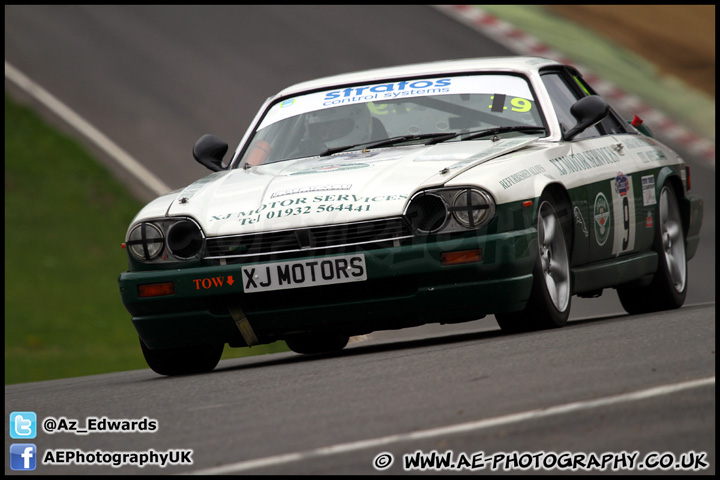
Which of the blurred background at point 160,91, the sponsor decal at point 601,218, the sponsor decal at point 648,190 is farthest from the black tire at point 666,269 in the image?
the blurred background at point 160,91

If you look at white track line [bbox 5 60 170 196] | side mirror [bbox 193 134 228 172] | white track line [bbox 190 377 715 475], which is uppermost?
white track line [bbox 190 377 715 475]

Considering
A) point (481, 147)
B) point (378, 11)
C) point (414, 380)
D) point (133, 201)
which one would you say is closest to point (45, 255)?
point (133, 201)

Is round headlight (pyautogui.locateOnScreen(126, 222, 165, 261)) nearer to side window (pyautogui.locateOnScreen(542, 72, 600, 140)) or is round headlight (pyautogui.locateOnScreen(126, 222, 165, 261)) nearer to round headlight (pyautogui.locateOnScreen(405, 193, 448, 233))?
round headlight (pyautogui.locateOnScreen(405, 193, 448, 233))

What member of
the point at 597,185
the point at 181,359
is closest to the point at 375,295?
the point at 181,359

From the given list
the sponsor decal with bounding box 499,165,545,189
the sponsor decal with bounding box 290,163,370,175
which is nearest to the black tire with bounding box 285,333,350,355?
the sponsor decal with bounding box 290,163,370,175

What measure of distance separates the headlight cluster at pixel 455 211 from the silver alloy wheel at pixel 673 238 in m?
2.38

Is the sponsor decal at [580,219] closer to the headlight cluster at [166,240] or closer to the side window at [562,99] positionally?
the side window at [562,99]

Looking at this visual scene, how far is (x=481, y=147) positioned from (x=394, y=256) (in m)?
1.02

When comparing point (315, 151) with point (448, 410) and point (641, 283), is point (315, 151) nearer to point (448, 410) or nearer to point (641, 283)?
point (641, 283)

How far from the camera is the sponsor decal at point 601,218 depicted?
7.18 metres

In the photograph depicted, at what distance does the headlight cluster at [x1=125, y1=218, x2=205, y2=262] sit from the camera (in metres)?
6.48

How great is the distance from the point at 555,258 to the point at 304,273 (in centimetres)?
140

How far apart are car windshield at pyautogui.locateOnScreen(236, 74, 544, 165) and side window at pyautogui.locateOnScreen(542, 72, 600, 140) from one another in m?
0.21

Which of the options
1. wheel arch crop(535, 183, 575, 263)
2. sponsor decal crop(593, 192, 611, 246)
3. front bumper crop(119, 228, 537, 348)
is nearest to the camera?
front bumper crop(119, 228, 537, 348)
